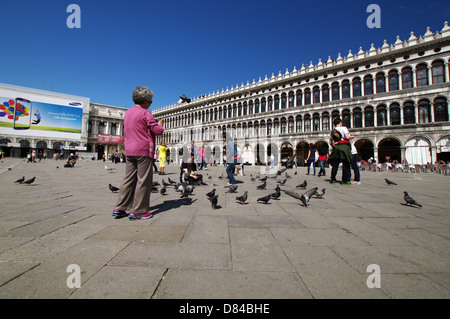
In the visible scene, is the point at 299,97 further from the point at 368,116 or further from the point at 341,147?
the point at 341,147

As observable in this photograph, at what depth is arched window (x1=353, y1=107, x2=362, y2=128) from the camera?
27.3m

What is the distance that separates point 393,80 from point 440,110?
6.28 metres

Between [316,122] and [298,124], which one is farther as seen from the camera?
[298,124]

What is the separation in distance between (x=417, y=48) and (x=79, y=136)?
6730 centimetres

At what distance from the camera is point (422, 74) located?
23547mm

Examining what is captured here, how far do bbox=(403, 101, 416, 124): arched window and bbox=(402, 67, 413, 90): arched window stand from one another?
88.2 inches

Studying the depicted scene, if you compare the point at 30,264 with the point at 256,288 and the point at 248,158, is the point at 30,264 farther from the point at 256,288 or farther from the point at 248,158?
the point at 248,158

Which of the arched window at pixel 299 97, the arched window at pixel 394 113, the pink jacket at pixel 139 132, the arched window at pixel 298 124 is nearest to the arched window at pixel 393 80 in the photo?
the arched window at pixel 394 113

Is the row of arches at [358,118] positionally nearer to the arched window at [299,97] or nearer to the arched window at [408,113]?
the arched window at [408,113]

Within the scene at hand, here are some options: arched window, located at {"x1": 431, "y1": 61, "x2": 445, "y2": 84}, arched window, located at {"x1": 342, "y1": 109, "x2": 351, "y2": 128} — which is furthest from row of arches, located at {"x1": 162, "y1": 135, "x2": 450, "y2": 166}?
arched window, located at {"x1": 431, "y1": 61, "x2": 445, "y2": 84}

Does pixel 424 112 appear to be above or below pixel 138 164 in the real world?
above

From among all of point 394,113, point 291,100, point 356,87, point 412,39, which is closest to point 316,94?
point 291,100

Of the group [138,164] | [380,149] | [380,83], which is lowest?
[138,164]
